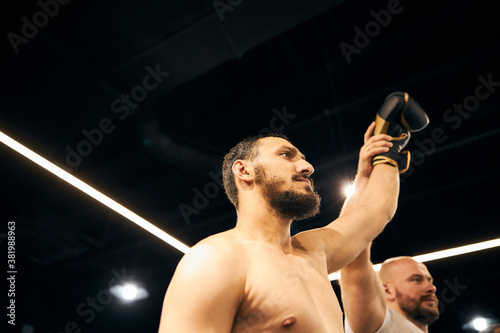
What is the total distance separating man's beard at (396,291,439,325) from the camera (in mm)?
2453

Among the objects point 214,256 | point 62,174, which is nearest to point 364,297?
point 214,256

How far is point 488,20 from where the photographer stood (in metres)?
3.09

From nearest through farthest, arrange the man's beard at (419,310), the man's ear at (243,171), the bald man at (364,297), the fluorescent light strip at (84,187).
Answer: the man's ear at (243,171) < the bald man at (364,297) < the man's beard at (419,310) < the fluorescent light strip at (84,187)

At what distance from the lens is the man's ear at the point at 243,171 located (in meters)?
1.49

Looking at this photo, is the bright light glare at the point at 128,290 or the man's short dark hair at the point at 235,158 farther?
the bright light glare at the point at 128,290

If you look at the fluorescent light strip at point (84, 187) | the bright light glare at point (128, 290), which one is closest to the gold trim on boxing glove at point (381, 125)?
the fluorescent light strip at point (84, 187)

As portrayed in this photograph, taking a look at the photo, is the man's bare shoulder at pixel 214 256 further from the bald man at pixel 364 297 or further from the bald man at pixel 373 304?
the bald man at pixel 373 304

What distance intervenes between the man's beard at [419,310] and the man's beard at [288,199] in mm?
1499

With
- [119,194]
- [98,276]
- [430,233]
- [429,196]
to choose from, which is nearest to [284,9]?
[119,194]

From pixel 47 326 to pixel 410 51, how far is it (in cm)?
707

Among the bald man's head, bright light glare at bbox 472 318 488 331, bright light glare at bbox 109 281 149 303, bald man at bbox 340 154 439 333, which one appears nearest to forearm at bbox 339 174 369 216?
bald man at bbox 340 154 439 333

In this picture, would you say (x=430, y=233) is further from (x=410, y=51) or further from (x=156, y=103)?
(x=156, y=103)

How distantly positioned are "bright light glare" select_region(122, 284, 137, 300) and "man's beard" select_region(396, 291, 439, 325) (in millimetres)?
5516

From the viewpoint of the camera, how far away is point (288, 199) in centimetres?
136
